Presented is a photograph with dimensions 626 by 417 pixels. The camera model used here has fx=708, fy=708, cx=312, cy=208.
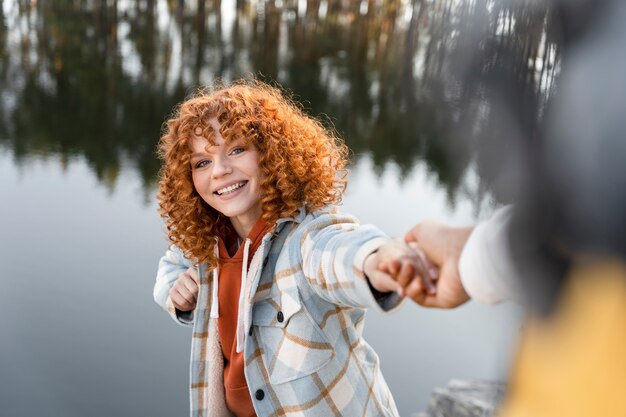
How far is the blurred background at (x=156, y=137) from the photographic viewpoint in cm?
22

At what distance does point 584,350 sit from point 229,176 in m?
0.60

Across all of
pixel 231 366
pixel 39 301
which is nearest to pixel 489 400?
pixel 231 366

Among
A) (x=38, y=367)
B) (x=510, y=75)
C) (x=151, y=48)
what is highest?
(x=151, y=48)

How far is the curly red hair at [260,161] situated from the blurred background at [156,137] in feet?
0.33

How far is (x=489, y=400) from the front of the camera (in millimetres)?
217

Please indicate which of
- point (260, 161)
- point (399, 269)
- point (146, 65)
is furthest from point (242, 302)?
point (146, 65)

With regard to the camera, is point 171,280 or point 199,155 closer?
point 199,155

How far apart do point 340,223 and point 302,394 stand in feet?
0.64

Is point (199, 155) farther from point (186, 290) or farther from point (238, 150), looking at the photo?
point (186, 290)

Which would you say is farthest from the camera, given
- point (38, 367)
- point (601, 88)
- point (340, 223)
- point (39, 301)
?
point (39, 301)

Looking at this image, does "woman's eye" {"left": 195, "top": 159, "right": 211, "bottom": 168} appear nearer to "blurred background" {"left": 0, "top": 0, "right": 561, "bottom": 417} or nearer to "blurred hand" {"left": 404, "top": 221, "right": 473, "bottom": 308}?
"blurred background" {"left": 0, "top": 0, "right": 561, "bottom": 417}

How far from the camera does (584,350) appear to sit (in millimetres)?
185

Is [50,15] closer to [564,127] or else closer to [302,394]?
[302,394]

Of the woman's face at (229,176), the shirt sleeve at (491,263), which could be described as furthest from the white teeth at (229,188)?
the shirt sleeve at (491,263)
